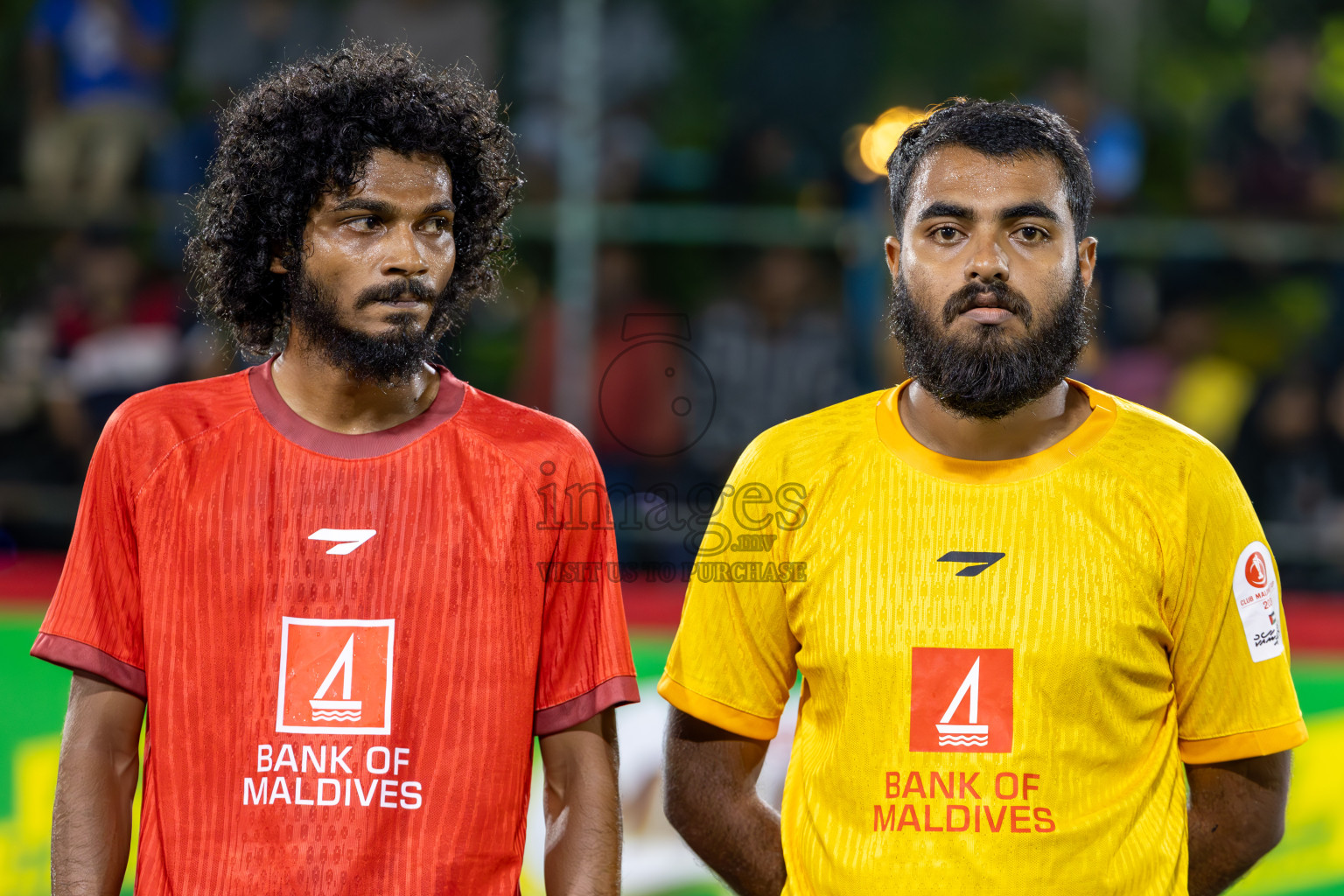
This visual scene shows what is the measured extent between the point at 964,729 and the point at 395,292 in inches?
46.0

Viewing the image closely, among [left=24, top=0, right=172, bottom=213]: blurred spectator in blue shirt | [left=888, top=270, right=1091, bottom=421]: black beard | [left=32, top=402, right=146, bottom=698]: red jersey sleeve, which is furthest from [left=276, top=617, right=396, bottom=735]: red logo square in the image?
[left=24, top=0, right=172, bottom=213]: blurred spectator in blue shirt

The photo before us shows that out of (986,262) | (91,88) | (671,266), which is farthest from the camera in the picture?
(91,88)

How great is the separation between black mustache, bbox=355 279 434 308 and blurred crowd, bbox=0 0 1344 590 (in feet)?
9.82

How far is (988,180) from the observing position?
2559 mm

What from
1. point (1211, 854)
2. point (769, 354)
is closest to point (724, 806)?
point (1211, 854)

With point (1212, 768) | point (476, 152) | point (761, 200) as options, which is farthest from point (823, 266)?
point (1212, 768)

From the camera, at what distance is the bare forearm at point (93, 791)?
2426 millimetres

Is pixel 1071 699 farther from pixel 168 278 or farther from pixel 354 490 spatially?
pixel 168 278

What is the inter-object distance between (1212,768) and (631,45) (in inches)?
205

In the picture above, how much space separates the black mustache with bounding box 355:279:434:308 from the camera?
254cm

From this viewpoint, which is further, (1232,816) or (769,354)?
(769,354)

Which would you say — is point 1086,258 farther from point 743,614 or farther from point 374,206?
point 374,206

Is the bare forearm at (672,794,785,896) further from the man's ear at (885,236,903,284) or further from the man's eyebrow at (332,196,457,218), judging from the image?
the man's eyebrow at (332,196,457,218)

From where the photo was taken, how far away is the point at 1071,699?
240cm
